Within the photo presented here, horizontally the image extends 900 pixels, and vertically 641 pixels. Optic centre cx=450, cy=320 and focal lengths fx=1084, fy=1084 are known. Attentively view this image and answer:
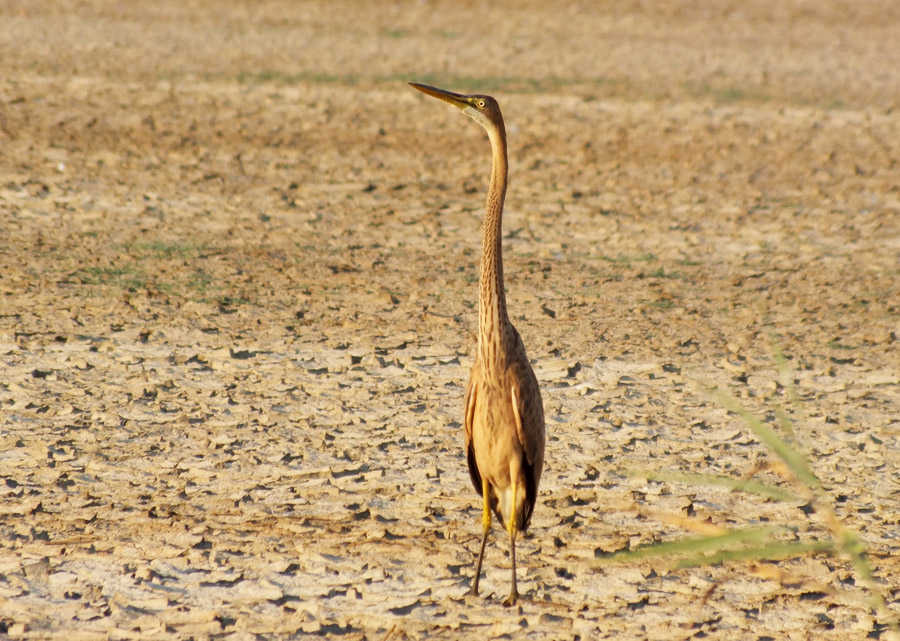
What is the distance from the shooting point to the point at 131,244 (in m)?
7.84

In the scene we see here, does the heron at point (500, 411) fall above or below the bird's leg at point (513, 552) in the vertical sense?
above

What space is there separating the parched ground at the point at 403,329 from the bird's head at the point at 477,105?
1.73 metres

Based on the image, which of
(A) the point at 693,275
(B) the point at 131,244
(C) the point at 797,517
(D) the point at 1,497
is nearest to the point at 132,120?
(B) the point at 131,244

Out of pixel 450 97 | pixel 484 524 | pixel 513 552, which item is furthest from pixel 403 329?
pixel 513 552

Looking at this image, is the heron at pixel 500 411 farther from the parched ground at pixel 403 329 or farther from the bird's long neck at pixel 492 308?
the parched ground at pixel 403 329

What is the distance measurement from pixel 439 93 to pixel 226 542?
2.07m

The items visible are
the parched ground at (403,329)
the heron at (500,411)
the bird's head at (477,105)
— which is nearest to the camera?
the heron at (500,411)

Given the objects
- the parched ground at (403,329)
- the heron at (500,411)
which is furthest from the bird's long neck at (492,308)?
the parched ground at (403,329)

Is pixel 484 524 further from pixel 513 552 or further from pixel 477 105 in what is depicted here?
pixel 477 105

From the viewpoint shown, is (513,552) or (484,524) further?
(484,524)

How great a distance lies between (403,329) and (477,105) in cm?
251

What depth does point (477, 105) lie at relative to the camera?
14.7 ft

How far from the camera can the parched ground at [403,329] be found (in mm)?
4328

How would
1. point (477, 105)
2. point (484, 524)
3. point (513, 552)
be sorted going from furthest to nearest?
point (477, 105) < point (484, 524) < point (513, 552)
